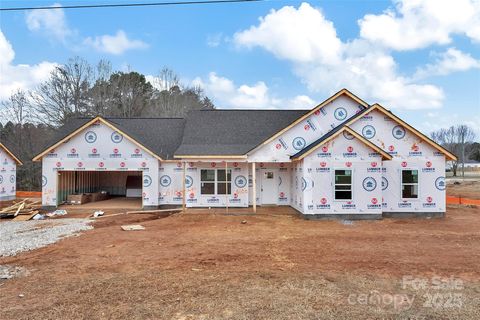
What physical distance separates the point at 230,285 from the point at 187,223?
7.82m

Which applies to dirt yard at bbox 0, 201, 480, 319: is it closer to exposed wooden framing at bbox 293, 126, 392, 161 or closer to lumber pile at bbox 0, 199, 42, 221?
exposed wooden framing at bbox 293, 126, 392, 161

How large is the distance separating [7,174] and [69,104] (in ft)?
44.3

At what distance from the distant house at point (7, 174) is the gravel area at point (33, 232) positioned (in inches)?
423

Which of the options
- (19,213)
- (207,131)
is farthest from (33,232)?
(207,131)

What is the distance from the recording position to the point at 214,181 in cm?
1819

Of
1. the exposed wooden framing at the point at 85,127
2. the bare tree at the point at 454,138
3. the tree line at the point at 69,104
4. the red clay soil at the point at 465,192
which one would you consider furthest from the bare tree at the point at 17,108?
the bare tree at the point at 454,138

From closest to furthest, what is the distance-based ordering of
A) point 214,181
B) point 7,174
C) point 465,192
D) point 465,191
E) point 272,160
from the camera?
point 272,160
point 214,181
point 7,174
point 465,192
point 465,191

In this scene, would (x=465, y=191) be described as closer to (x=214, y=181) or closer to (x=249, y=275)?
(x=214, y=181)

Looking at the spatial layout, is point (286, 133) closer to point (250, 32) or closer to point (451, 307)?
point (250, 32)

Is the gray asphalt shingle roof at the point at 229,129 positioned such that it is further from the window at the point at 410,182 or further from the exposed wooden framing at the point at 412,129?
the window at the point at 410,182

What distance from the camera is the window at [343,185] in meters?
14.8

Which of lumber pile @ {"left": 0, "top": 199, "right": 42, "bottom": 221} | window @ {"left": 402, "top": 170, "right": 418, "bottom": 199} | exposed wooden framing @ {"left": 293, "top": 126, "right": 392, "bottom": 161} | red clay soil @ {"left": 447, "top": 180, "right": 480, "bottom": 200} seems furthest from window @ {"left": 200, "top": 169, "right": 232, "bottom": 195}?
red clay soil @ {"left": 447, "top": 180, "right": 480, "bottom": 200}

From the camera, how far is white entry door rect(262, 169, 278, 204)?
61.8 feet

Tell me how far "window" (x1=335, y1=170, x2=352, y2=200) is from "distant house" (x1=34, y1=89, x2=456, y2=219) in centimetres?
4
